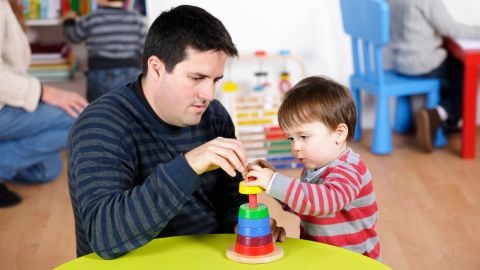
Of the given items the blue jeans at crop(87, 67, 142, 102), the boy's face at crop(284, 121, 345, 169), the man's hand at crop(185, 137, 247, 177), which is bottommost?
the blue jeans at crop(87, 67, 142, 102)

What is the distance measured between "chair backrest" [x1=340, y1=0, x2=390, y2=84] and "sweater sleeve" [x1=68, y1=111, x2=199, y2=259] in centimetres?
247

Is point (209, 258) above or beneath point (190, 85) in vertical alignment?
beneath

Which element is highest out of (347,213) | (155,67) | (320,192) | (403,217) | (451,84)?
(155,67)

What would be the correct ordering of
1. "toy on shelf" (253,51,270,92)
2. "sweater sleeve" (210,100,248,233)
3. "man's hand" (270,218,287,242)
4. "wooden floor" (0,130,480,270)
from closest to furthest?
"man's hand" (270,218,287,242), "sweater sleeve" (210,100,248,233), "wooden floor" (0,130,480,270), "toy on shelf" (253,51,270,92)

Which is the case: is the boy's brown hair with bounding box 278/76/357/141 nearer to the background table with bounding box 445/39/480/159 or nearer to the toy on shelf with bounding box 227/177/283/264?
the toy on shelf with bounding box 227/177/283/264

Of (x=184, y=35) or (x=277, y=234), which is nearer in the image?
(x=277, y=234)

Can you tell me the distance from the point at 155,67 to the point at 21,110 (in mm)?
1755

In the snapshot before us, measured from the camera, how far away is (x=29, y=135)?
372 cm

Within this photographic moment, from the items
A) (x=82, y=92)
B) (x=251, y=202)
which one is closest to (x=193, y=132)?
(x=251, y=202)

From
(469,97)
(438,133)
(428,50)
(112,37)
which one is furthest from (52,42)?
(469,97)

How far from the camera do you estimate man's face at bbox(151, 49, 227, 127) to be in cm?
192

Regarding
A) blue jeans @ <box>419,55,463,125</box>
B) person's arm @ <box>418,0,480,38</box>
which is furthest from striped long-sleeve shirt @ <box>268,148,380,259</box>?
blue jeans @ <box>419,55,463,125</box>

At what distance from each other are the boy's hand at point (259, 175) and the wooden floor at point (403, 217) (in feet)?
4.56

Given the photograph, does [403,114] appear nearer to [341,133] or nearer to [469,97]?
[469,97]
